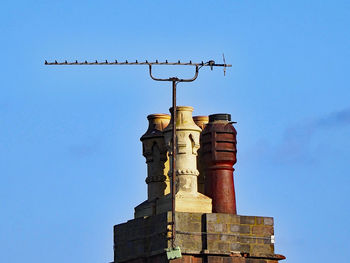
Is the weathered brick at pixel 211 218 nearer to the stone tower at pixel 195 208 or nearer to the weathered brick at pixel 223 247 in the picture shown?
→ the stone tower at pixel 195 208

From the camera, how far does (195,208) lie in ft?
150

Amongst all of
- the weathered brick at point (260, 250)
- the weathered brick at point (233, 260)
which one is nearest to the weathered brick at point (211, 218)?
the weathered brick at point (233, 260)

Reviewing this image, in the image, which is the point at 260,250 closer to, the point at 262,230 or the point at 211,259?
the point at 262,230

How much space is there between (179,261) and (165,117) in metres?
5.91

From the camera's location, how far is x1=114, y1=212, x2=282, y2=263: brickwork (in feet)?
147

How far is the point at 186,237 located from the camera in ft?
147

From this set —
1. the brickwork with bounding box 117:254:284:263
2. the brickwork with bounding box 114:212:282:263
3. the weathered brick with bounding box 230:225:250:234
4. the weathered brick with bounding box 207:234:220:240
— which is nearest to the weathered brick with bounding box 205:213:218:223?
the brickwork with bounding box 114:212:282:263

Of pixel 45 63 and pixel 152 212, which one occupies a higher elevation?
pixel 45 63

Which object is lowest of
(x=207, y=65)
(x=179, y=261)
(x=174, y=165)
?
(x=179, y=261)

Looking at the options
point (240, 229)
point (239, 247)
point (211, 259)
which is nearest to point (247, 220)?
point (240, 229)

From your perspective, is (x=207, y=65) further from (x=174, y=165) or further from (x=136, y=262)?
(x=136, y=262)

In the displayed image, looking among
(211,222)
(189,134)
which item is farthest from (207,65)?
(211,222)

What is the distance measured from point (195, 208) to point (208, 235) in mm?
1151

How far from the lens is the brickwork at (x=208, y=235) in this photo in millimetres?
44938
